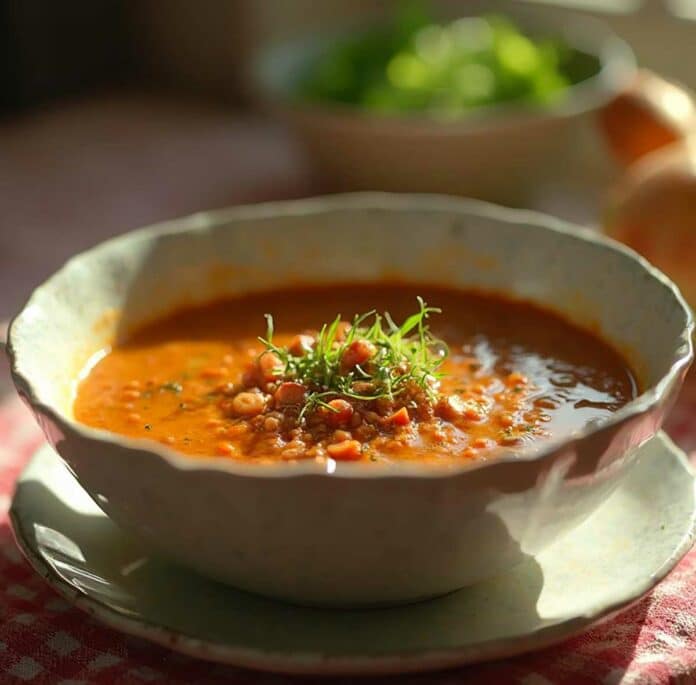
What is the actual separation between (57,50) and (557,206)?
168cm

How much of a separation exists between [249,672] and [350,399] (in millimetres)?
349

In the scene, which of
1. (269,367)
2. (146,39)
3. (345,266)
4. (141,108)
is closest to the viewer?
(269,367)

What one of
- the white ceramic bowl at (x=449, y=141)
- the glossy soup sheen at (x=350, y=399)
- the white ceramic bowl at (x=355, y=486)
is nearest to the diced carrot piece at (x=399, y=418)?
the glossy soup sheen at (x=350, y=399)

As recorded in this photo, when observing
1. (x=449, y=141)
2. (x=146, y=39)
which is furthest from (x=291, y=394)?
(x=146, y=39)

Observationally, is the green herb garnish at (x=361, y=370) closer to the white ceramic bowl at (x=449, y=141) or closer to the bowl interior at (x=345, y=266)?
the bowl interior at (x=345, y=266)

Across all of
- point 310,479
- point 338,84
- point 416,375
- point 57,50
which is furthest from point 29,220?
point 310,479

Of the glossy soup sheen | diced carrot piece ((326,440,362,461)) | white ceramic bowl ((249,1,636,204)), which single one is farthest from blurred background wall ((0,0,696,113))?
diced carrot piece ((326,440,362,461))

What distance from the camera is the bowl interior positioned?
1604mm

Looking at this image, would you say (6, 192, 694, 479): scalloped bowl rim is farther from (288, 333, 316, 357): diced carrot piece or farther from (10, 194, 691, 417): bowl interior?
(288, 333, 316, 357): diced carrot piece

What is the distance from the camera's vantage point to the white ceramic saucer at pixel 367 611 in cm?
116

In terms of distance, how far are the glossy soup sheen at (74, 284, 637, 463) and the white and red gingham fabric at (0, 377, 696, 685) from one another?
231 millimetres

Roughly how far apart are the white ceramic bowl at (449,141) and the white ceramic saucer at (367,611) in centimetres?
119

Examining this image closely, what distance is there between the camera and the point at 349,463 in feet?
4.39

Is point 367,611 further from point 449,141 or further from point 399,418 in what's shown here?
point 449,141
